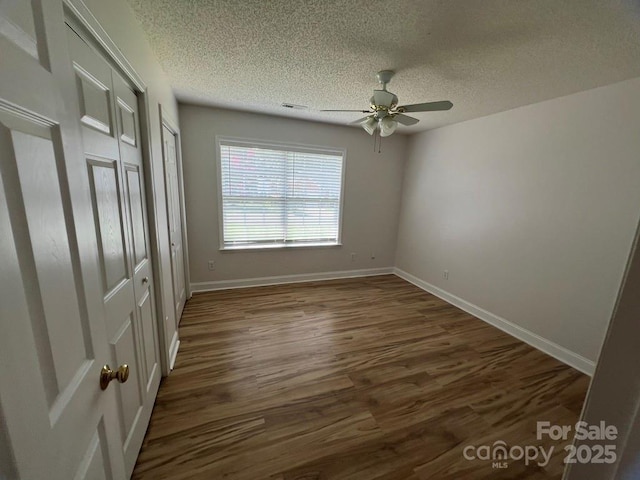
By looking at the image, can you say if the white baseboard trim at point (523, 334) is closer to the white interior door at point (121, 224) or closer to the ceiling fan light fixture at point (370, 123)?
the ceiling fan light fixture at point (370, 123)

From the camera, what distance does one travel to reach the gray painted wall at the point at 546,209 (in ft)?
6.57


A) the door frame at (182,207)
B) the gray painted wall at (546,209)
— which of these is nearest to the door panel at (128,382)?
the door frame at (182,207)

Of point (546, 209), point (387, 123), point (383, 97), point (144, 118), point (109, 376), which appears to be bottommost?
point (109, 376)

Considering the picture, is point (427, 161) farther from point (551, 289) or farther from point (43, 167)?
point (43, 167)

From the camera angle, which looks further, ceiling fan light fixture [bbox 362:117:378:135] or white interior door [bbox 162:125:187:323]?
white interior door [bbox 162:125:187:323]

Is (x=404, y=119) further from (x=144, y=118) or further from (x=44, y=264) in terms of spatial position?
(x=44, y=264)

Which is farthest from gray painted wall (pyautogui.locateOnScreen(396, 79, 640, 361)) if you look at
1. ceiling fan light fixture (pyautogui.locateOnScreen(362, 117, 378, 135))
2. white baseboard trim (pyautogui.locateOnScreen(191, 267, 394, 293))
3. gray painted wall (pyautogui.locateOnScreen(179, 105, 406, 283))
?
ceiling fan light fixture (pyautogui.locateOnScreen(362, 117, 378, 135))

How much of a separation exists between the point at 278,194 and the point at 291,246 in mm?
815

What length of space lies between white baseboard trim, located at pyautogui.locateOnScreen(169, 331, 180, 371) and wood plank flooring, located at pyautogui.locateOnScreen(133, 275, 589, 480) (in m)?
0.06

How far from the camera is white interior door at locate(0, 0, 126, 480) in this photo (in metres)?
0.42

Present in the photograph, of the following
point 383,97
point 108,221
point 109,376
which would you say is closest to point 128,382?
point 109,376

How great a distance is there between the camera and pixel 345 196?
13.2ft

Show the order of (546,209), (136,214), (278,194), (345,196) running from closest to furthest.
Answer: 1. (136,214)
2. (546,209)
3. (278,194)
4. (345,196)

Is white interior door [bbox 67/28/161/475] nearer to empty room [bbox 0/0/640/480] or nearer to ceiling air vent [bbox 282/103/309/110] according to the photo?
empty room [bbox 0/0/640/480]
